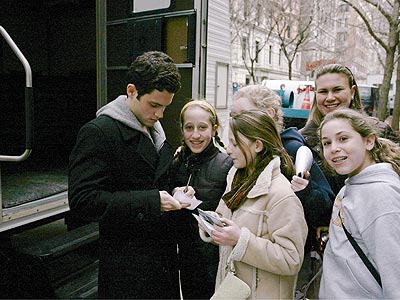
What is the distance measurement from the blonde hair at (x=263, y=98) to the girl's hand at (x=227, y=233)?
2.61ft

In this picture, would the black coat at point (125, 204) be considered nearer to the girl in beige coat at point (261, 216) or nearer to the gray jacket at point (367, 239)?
the girl in beige coat at point (261, 216)

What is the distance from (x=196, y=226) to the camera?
2355 mm

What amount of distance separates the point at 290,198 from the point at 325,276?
377mm

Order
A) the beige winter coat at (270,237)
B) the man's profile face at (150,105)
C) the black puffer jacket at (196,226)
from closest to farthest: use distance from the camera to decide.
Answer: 1. the beige winter coat at (270,237)
2. the man's profile face at (150,105)
3. the black puffer jacket at (196,226)

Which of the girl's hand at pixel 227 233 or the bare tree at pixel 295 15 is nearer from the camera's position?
the girl's hand at pixel 227 233

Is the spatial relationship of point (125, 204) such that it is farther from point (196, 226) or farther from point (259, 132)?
point (259, 132)

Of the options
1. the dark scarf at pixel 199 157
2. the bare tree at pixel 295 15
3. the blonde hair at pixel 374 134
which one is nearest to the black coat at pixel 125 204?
the dark scarf at pixel 199 157

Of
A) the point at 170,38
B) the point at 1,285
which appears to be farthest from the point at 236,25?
the point at 1,285

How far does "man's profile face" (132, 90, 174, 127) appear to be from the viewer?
1.99 meters

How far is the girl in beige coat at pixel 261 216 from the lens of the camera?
171 centimetres

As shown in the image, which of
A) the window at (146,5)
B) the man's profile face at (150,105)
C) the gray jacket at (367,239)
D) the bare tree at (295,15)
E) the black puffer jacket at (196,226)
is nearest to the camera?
the gray jacket at (367,239)

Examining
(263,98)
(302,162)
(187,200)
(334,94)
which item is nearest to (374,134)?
(302,162)

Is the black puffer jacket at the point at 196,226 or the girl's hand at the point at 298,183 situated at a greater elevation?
the girl's hand at the point at 298,183

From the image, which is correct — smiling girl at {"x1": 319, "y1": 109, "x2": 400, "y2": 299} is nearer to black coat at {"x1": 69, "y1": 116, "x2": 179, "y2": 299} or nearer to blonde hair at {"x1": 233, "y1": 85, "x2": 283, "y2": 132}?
blonde hair at {"x1": 233, "y1": 85, "x2": 283, "y2": 132}
